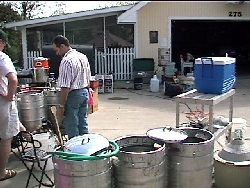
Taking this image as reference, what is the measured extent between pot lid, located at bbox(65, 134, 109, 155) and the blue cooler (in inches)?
73.6

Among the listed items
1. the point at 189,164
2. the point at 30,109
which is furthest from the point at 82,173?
the point at 30,109

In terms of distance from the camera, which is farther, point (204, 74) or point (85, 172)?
point (204, 74)

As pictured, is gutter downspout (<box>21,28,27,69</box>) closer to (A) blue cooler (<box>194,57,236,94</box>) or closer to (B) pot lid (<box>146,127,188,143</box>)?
(A) blue cooler (<box>194,57,236,94</box>)

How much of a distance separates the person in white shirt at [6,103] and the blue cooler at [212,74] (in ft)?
7.45

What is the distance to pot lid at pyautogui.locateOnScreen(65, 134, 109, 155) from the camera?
325cm

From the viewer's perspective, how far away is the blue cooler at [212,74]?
15.0 feet

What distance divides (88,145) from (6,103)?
156cm

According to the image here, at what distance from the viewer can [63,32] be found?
14.8 meters

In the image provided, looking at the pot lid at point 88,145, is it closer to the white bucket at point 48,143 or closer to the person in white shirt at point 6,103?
the person in white shirt at point 6,103

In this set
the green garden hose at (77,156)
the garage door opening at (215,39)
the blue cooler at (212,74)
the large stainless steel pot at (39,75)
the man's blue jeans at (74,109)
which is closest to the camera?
the green garden hose at (77,156)

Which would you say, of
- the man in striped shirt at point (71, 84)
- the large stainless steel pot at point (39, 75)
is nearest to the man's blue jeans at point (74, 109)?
the man in striped shirt at point (71, 84)

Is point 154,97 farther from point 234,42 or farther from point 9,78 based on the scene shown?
point 234,42

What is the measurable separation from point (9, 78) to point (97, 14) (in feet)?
34.2

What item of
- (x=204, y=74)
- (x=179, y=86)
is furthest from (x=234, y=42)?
(x=204, y=74)
